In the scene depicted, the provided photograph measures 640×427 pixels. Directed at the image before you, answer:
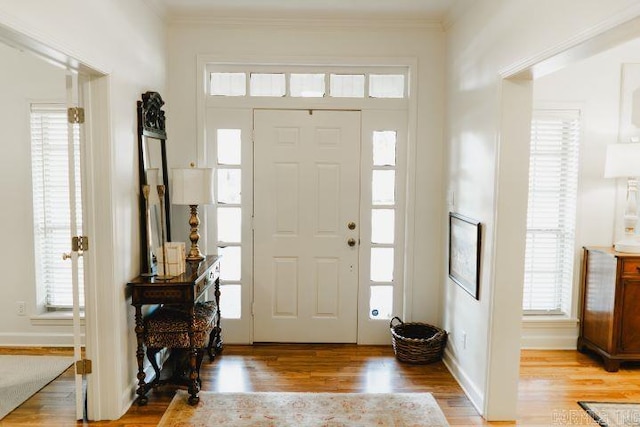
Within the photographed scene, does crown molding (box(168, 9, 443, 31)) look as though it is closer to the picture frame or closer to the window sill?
the picture frame

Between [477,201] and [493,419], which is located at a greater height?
[477,201]

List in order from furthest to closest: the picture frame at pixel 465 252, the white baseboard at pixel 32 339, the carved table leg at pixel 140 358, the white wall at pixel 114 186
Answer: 1. the white baseboard at pixel 32 339
2. the picture frame at pixel 465 252
3. the carved table leg at pixel 140 358
4. the white wall at pixel 114 186

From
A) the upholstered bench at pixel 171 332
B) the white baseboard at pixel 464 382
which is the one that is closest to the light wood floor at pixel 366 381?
the white baseboard at pixel 464 382

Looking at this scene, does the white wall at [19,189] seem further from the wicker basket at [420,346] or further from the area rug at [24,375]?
the wicker basket at [420,346]

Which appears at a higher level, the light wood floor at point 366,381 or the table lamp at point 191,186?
the table lamp at point 191,186

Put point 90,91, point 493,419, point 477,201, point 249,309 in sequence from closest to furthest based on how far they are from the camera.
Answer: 1. point 90,91
2. point 493,419
3. point 477,201
4. point 249,309

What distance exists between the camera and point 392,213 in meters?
4.05

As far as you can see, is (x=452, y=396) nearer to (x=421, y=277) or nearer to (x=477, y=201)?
(x=421, y=277)

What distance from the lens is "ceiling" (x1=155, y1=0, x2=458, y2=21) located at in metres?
3.46

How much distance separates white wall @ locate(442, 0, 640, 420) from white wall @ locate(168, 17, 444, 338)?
592 millimetres

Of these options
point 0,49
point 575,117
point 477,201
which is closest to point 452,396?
point 477,201

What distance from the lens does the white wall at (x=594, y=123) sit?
3.89 m

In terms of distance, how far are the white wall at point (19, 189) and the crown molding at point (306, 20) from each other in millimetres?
1251

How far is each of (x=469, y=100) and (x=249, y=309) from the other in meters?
2.53
